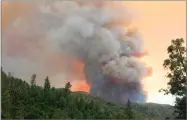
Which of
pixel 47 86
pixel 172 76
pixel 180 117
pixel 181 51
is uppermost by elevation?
pixel 47 86

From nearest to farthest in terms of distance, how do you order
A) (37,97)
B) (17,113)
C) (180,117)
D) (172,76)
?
1. (180,117)
2. (172,76)
3. (17,113)
4. (37,97)

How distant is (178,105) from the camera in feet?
95.6

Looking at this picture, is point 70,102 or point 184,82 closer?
point 184,82

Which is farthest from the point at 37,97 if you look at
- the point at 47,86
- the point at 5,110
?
the point at 5,110

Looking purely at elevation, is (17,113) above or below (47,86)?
below

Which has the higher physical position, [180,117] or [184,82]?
[184,82]

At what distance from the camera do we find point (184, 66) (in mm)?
29875

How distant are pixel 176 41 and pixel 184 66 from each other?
2965 millimetres

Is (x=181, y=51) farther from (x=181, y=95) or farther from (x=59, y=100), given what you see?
(x=59, y=100)

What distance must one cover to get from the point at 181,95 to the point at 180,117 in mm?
2277

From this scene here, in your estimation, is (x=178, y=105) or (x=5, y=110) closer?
(x=178, y=105)

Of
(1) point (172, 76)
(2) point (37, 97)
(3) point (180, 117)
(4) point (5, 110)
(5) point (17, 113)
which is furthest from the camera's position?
(2) point (37, 97)

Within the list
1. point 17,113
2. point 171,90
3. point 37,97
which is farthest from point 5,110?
point 37,97

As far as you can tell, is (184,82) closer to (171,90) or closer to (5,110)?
(171,90)
